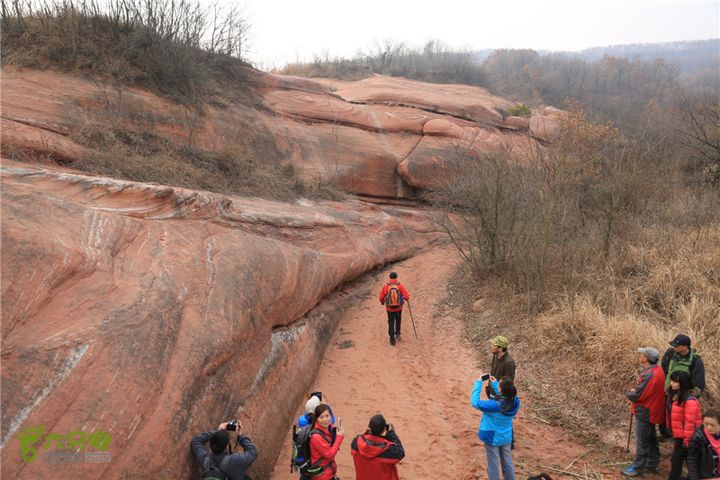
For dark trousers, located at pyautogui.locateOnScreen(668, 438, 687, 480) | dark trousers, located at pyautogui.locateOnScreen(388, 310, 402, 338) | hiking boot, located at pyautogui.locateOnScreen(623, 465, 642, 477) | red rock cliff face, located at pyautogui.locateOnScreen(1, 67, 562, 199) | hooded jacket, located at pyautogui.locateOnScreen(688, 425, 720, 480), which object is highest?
red rock cliff face, located at pyautogui.locateOnScreen(1, 67, 562, 199)

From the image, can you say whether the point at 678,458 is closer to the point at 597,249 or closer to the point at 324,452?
the point at 324,452

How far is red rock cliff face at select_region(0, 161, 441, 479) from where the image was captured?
4.05 m

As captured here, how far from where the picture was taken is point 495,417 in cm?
503

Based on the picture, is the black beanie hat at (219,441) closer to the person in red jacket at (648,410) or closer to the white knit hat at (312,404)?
the white knit hat at (312,404)

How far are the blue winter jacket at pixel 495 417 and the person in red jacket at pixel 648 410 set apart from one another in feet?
5.24

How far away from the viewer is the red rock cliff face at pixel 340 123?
11017 millimetres

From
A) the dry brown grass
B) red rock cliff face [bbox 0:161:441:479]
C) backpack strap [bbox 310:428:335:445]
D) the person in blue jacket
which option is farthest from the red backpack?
backpack strap [bbox 310:428:335:445]

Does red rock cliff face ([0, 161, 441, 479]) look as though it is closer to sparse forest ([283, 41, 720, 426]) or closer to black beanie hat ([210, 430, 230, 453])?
black beanie hat ([210, 430, 230, 453])

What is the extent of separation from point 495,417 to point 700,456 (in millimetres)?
2029

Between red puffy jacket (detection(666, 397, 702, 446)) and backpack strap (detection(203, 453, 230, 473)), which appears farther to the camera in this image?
red puffy jacket (detection(666, 397, 702, 446))

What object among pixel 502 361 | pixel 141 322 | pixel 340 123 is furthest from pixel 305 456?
pixel 340 123

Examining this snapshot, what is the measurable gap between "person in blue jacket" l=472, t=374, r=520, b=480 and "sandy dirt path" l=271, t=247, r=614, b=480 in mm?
726

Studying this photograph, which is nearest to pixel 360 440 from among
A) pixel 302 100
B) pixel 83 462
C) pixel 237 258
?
pixel 83 462

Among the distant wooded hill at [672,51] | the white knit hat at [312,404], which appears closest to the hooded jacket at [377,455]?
the white knit hat at [312,404]
